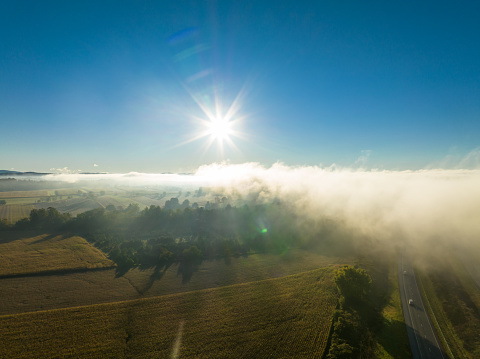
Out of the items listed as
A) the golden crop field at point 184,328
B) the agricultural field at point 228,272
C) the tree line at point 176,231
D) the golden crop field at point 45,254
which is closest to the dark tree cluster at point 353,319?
the golden crop field at point 184,328

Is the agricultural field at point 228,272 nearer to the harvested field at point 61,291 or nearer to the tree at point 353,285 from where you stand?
the harvested field at point 61,291

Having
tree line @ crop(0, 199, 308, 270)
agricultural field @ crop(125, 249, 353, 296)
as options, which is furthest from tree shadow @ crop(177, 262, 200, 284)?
tree line @ crop(0, 199, 308, 270)

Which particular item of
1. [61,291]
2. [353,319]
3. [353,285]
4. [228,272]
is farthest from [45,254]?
[353,285]

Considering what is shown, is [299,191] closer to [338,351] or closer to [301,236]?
[301,236]

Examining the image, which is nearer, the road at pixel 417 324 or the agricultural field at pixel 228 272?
the road at pixel 417 324

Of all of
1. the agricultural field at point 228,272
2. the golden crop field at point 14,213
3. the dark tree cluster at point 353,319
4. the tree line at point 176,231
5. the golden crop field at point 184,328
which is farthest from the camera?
the golden crop field at point 14,213

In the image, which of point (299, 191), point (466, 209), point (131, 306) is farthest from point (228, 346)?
point (466, 209)
